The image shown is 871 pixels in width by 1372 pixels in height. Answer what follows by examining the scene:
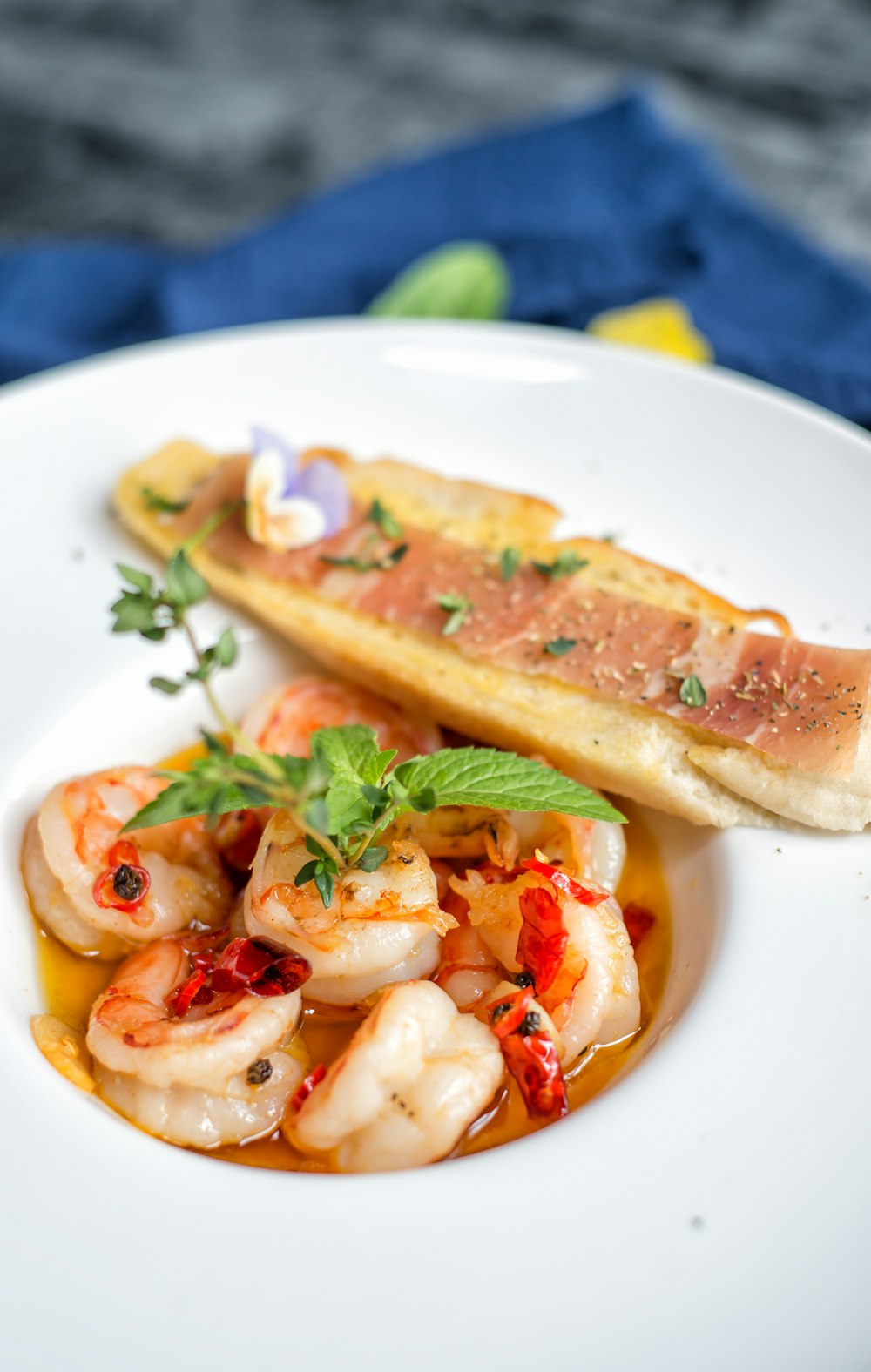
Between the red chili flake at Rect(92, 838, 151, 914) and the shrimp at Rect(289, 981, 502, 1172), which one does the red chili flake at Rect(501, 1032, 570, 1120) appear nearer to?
the shrimp at Rect(289, 981, 502, 1172)

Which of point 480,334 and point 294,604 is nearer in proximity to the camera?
point 294,604

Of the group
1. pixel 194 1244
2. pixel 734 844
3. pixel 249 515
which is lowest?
pixel 734 844

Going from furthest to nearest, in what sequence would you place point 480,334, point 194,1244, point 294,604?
point 480,334 < point 294,604 < point 194,1244

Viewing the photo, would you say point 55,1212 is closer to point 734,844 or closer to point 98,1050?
point 98,1050

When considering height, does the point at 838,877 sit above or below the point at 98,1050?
below

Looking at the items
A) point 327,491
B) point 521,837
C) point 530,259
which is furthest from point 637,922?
point 530,259

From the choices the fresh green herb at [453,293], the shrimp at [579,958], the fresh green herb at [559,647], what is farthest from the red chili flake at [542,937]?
the fresh green herb at [453,293]

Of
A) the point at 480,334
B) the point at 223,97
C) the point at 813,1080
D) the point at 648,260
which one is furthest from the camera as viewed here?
the point at 223,97

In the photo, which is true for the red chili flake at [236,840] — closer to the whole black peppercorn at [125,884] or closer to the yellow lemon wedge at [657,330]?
the whole black peppercorn at [125,884]

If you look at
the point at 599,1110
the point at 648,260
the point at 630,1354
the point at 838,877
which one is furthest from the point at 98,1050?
the point at 648,260
